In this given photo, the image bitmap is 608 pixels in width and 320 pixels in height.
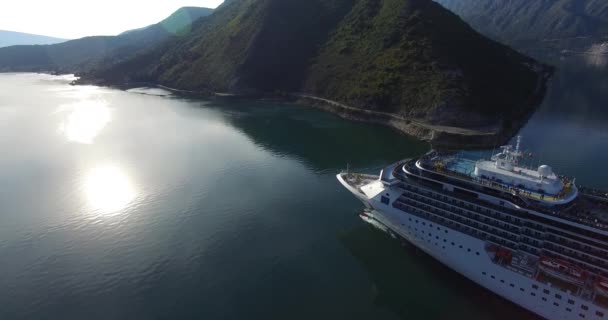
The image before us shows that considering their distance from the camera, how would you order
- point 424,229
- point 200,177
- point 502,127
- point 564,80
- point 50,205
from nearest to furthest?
point 424,229, point 50,205, point 200,177, point 502,127, point 564,80

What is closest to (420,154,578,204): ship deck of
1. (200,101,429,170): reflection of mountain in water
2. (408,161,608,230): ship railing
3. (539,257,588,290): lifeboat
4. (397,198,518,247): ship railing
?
(408,161,608,230): ship railing

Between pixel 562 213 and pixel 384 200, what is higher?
pixel 562 213

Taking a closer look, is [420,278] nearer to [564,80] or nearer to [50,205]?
[50,205]

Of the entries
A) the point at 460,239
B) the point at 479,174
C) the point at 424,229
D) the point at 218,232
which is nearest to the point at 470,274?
the point at 460,239

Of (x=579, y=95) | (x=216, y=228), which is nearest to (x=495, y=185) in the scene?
(x=216, y=228)

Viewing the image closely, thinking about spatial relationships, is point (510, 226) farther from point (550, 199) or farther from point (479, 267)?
point (479, 267)

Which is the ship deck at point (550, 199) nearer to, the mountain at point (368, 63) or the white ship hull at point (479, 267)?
the white ship hull at point (479, 267)
